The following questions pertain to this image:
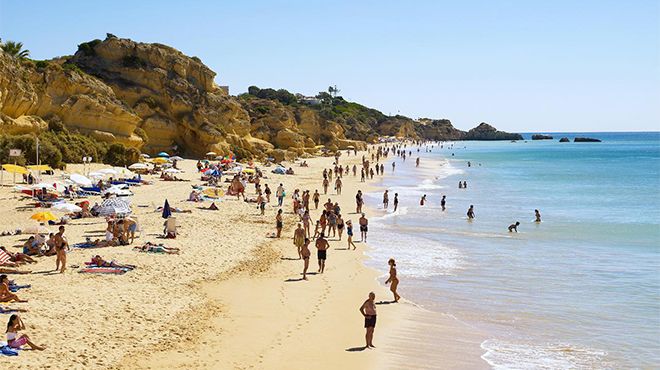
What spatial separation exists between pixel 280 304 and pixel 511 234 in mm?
12441

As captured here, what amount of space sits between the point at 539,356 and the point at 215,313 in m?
5.45

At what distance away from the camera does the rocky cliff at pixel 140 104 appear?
32.2 metres

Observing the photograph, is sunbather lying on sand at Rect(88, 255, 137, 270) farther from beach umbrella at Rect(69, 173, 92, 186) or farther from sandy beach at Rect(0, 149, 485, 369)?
beach umbrella at Rect(69, 173, 92, 186)

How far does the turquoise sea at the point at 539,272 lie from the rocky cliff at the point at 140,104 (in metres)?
16.7

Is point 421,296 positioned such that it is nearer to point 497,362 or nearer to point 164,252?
point 497,362

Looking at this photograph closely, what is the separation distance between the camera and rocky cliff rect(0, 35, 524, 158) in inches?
1266

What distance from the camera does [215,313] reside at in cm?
1081

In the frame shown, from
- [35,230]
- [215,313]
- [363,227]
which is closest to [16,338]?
[215,313]

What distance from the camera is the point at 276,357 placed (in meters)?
8.98

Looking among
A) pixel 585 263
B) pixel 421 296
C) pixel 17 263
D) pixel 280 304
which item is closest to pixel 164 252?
pixel 17 263

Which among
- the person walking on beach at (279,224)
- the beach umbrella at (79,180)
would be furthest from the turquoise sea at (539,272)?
the beach umbrella at (79,180)

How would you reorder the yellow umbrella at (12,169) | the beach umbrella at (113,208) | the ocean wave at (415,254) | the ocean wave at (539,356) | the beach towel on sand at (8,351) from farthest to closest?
1. the yellow umbrella at (12,169)
2. the beach umbrella at (113,208)
3. the ocean wave at (415,254)
4. the ocean wave at (539,356)
5. the beach towel on sand at (8,351)

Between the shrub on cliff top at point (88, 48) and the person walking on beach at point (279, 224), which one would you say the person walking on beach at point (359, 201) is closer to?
the person walking on beach at point (279, 224)

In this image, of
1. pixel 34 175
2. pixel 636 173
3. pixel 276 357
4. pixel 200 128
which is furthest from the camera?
pixel 636 173
